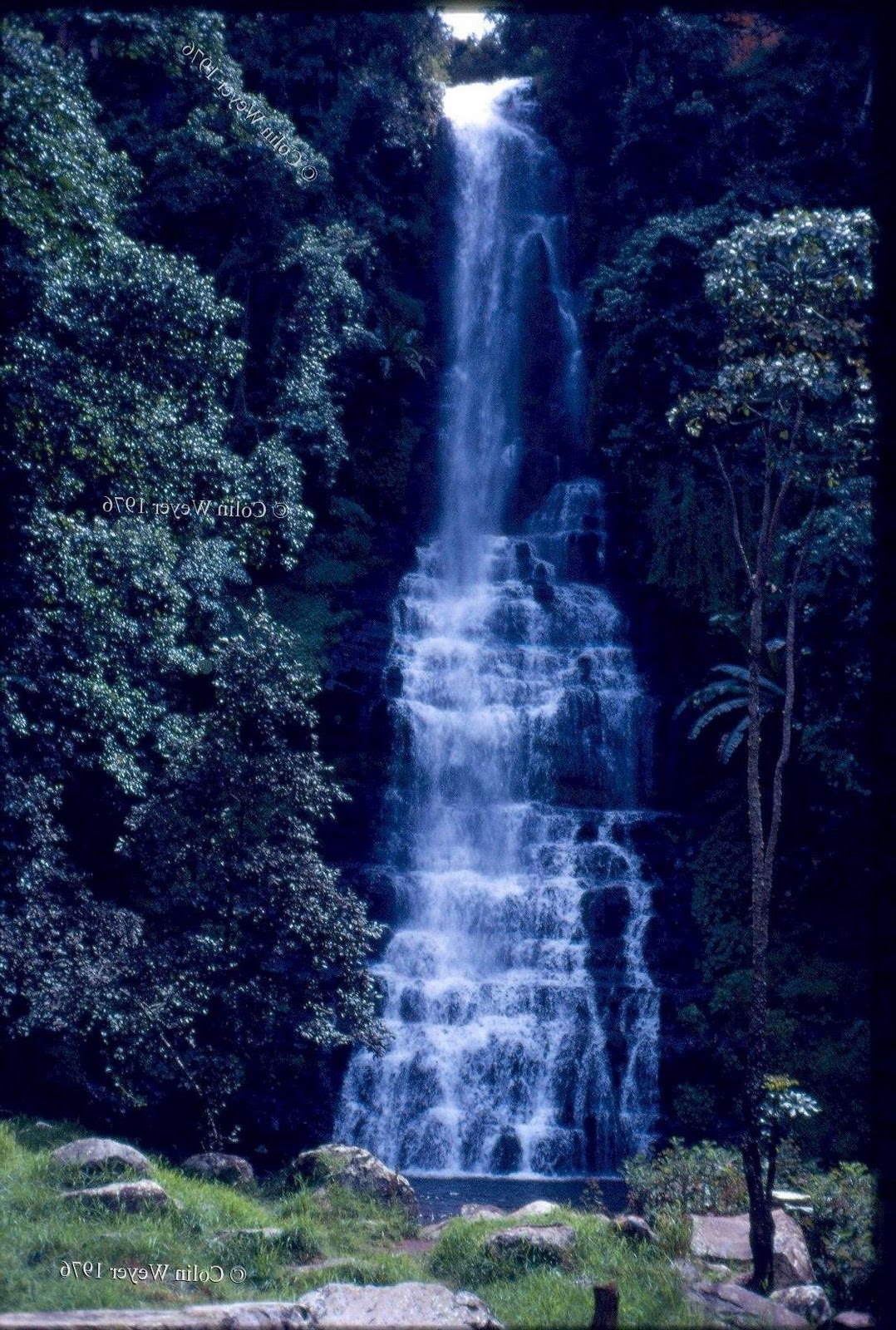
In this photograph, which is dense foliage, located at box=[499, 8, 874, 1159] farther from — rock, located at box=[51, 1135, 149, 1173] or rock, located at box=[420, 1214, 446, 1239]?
rock, located at box=[51, 1135, 149, 1173]

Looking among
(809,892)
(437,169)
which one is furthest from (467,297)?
(809,892)

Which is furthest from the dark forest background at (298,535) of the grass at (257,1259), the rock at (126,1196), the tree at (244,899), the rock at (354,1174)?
the rock at (126,1196)

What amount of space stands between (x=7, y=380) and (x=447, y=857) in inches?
338

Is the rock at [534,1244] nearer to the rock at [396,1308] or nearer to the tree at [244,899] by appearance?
the rock at [396,1308]

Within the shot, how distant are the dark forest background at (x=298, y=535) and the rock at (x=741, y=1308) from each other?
8.58ft

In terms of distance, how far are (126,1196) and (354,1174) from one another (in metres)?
2.60

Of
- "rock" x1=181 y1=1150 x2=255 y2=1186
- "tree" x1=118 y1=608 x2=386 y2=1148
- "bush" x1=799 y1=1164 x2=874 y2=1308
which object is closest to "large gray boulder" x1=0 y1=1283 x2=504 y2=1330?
"bush" x1=799 y1=1164 x2=874 y2=1308

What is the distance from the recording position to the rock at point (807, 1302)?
5961mm

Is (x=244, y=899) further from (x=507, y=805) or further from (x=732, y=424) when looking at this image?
(x=732, y=424)

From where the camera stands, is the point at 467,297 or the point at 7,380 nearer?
the point at 7,380

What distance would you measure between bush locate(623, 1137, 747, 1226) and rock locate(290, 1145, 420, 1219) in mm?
1889

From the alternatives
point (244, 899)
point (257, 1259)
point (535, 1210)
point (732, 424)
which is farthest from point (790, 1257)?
point (732, 424)

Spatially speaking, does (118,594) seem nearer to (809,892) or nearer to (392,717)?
(392,717)

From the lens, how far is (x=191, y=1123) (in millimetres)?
9820
